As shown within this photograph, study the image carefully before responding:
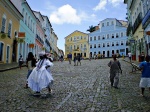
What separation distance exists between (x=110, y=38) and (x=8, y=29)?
155 ft

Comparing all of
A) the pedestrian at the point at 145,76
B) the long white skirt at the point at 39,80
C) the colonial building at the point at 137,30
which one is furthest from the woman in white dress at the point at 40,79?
the colonial building at the point at 137,30

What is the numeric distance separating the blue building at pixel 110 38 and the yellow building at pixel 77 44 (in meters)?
4.98

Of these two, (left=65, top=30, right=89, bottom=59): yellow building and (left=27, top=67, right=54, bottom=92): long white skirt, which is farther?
(left=65, top=30, right=89, bottom=59): yellow building

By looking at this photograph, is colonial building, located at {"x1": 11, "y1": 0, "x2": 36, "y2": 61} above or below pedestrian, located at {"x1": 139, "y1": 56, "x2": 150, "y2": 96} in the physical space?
above

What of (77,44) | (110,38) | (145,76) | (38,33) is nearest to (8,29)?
(145,76)

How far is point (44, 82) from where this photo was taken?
5.80 m

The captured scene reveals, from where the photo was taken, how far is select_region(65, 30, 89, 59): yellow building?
71.1m

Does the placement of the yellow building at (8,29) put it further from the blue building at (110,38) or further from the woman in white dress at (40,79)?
the blue building at (110,38)

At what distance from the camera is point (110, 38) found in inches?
2522

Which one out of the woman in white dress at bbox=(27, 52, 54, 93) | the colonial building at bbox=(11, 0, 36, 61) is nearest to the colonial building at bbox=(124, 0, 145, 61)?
the colonial building at bbox=(11, 0, 36, 61)

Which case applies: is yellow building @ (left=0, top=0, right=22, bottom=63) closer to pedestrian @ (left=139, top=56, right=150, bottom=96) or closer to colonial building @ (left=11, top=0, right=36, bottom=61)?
colonial building @ (left=11, top=0, right=36, bottom=61)

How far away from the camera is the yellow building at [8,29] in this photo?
19375 mm

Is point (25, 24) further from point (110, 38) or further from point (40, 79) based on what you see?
point (110, 38)

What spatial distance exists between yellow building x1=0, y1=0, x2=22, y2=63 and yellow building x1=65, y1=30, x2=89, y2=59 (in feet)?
148
